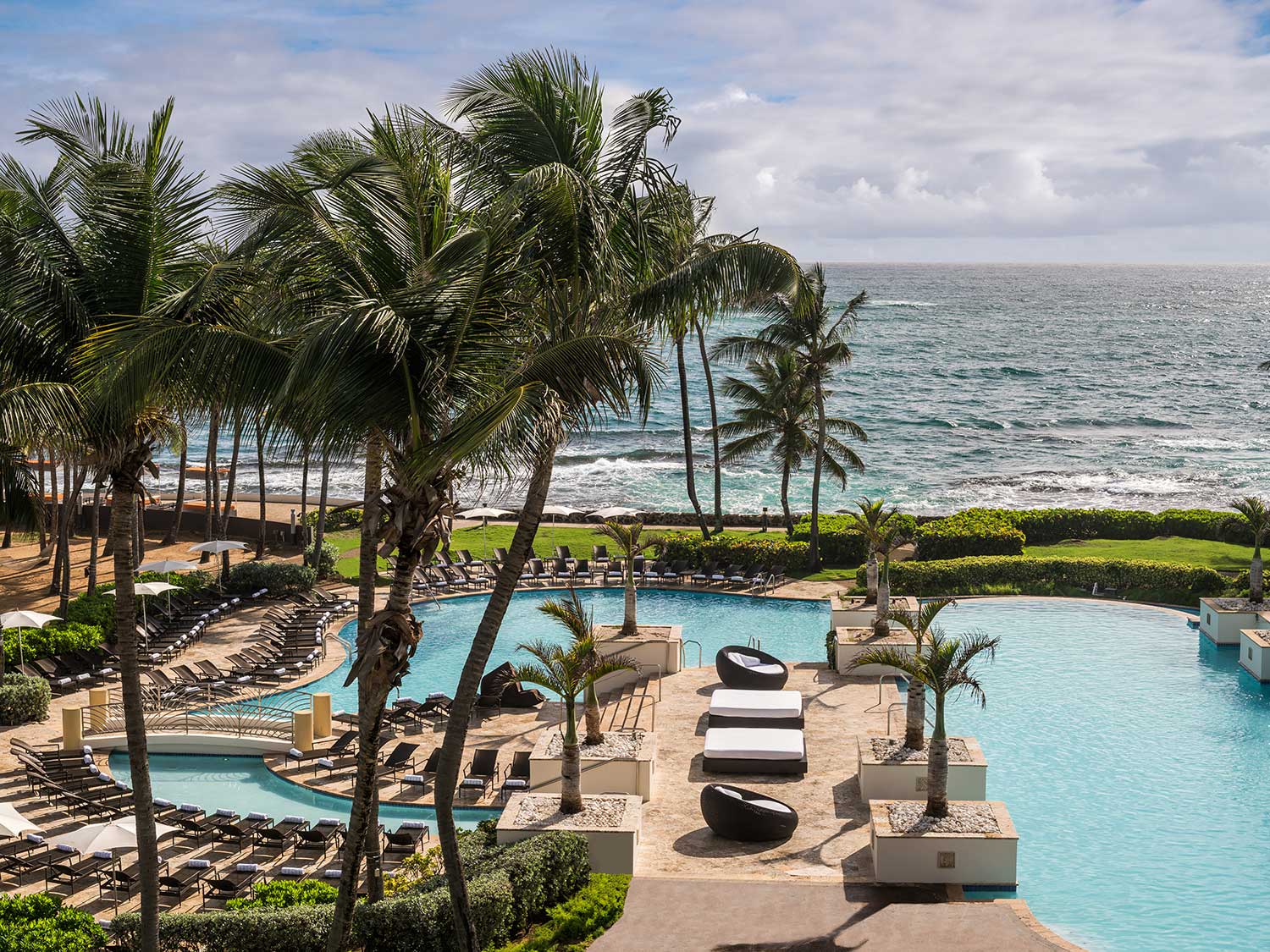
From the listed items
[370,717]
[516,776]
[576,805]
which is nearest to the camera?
[370,717]

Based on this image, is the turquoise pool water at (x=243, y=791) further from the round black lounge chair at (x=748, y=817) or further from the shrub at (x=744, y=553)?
the shrub at (x=744, y=553)

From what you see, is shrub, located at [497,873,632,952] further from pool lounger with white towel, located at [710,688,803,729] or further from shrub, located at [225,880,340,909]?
pool lounger with white towel, located at [710,688,803,729]

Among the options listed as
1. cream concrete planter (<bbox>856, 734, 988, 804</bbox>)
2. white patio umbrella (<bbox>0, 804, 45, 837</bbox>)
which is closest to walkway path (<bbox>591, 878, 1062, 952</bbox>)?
cream concrete planter (<bbox>856, 734, 988, 804</bbox>)

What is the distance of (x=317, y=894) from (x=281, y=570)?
65.1ft

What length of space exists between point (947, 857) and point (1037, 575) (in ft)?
64.0

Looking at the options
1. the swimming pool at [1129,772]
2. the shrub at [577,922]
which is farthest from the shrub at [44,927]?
the swimming pool at [1129,772]

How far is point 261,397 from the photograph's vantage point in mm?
10750

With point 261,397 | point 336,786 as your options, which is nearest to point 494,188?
point 261,397

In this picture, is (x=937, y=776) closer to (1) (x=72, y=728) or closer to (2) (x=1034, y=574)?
(1) (x=72, y=728)

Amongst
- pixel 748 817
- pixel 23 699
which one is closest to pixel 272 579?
pixel 23 699

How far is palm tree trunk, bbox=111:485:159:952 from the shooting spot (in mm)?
11828

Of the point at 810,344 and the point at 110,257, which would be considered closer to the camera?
the point at 110,257

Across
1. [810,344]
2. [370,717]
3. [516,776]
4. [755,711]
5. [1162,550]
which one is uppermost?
[810,344]

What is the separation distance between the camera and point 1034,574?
3325 centimetres
